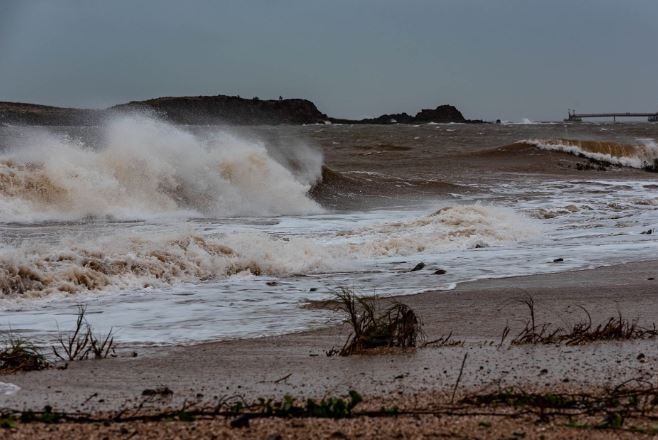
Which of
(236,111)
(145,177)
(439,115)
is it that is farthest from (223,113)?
(145,177)

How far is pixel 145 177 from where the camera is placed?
1897 cm

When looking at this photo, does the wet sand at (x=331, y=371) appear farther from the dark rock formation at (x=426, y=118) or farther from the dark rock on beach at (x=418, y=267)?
the dark rock formation at (x=426, y=118)

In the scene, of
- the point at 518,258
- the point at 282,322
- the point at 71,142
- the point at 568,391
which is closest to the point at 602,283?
the point at 518,258

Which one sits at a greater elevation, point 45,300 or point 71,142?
point 71,142


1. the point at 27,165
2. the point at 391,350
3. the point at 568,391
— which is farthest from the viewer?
the point at 27,165

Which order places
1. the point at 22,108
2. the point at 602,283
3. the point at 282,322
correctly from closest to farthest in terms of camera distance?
the point at 282,322
the point at 602,283
the point at 22,108

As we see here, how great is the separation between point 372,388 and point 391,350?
92cm

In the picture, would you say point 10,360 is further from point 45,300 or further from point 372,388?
point 45,300

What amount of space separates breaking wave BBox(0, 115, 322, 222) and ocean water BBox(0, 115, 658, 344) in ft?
0.17

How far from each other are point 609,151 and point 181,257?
35.0m

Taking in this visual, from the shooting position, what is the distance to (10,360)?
4.55 meters

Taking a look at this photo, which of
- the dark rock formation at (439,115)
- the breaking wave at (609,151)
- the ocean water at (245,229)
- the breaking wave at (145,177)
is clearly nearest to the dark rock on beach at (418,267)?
the ocean water at (245,229)

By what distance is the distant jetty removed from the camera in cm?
7219

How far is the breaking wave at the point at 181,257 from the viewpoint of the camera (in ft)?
25.5
